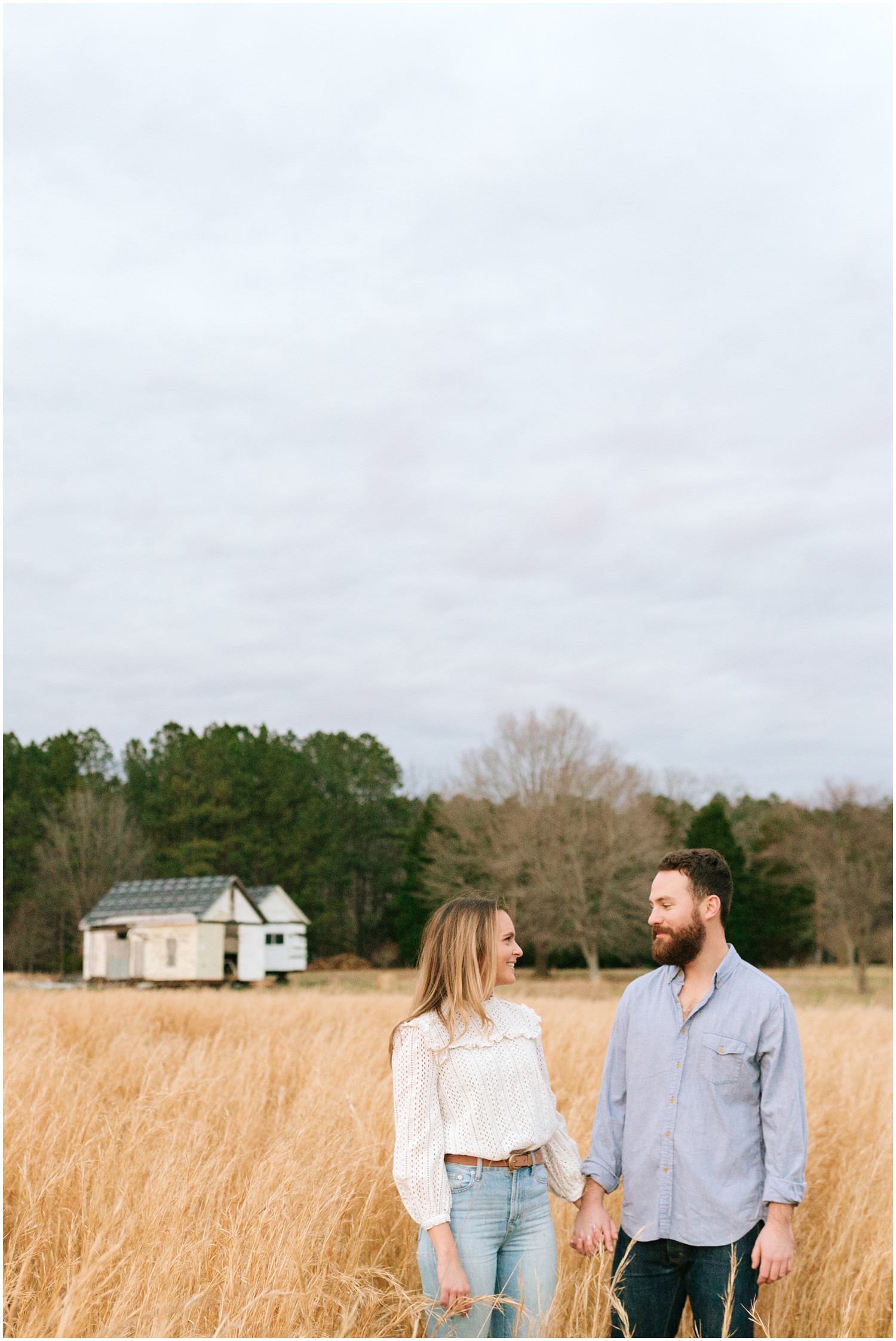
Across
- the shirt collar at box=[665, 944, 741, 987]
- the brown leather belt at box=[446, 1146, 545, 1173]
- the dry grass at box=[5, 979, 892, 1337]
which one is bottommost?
the dry grass at box=[5, 979, 892, 1337]

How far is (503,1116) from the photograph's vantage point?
3119mm

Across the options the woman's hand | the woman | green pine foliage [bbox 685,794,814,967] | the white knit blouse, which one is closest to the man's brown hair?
the woman

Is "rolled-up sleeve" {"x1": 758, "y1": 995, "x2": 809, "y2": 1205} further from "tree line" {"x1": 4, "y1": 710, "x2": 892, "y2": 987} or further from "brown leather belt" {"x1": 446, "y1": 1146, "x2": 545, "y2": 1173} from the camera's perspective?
"tree line" {"x1": 4, "y1": 710, "x2": 892, "y2": 987}

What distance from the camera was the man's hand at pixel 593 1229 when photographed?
10.8ft

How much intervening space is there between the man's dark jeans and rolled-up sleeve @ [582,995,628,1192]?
19 centimetres

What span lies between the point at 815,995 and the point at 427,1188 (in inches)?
1164

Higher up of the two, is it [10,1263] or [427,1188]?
[427,1188]

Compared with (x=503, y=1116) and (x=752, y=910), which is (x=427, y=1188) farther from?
(x=752, y=910)

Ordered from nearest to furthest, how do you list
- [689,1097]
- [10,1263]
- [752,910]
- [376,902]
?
1. [689,1097]
2. [10,1263]
3. [752,910]
4. [376,902]

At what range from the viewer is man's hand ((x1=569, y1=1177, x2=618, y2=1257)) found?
331 centimetres

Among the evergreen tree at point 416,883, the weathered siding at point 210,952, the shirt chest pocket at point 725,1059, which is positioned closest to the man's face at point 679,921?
the shirt chest pocket at point 725,1059

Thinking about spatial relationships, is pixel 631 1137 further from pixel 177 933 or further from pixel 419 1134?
pixel 177 933

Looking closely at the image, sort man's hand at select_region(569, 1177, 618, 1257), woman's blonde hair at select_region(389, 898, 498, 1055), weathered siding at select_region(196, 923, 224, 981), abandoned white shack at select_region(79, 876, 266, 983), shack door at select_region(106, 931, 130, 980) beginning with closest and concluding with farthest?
1. woman's blonde hair at select_region(389, 898, 498, 1055)
2. man's hand at select_region(569, 1177, 618, 1257)
3. weathered siding at select_region(196, 923, 224, 981)
4. abandoned white shack at select_region(79, 876, 266, 983)
5. shack door at select_region(106, 931, 130, 980)

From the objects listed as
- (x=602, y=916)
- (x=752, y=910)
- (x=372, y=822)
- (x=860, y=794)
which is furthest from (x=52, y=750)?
(x=860, y=794)
